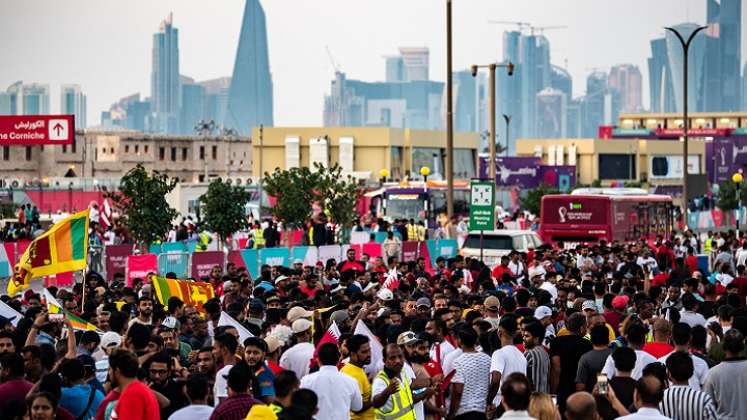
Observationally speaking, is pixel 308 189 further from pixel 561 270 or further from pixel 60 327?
pixel 60 327

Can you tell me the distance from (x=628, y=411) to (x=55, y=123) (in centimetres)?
5353

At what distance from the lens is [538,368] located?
45.1 ft

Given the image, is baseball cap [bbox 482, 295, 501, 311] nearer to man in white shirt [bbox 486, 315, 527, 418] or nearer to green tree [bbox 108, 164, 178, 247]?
man in white shirt [bbox 486, 315, 527, 418]

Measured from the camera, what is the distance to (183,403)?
11.2m

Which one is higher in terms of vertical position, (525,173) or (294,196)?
(525,173)

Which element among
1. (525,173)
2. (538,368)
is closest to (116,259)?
(538,368)

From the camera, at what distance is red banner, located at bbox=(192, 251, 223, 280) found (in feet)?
100

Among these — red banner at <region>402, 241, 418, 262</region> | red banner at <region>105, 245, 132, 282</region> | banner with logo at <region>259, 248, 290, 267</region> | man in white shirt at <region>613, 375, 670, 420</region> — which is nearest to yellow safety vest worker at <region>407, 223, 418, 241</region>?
red banner at <region>402, 241, 418, 262</region>

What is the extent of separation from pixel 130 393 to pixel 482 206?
816 inches

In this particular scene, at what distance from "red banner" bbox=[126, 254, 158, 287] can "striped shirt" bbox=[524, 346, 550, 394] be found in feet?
52.7

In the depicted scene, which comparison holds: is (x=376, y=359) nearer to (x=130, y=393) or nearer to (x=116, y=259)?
(x=130, y=393)

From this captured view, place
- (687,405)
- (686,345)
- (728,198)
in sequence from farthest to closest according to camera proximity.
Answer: (728,198) < (686,345) < (687,405)

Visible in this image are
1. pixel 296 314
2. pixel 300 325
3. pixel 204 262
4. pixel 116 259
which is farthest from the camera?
pixel 116 259

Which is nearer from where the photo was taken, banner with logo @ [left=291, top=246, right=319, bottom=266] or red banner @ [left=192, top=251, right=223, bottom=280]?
red banner @ [left=192, top=251, right=223, bottom=280]
